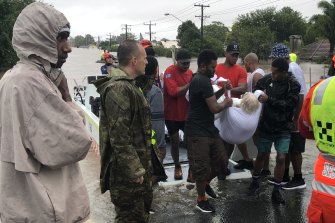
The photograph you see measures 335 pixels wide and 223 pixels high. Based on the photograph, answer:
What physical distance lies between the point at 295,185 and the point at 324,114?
319 centimetres

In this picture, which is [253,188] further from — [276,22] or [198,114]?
[276,22]

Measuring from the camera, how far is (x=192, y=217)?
4547 mm

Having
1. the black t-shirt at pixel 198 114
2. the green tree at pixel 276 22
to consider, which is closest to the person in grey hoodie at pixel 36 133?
the black t-shirt at pixel 198 114

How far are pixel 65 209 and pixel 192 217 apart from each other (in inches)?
110

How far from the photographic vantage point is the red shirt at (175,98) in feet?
18.3

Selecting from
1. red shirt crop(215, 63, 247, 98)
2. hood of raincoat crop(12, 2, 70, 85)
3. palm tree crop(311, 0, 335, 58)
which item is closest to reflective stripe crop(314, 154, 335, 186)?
hood of raincoat crop(12, 2, 70, 85)

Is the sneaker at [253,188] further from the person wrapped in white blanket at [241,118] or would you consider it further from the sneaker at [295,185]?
the person wrapped in white blanket at [241,118]

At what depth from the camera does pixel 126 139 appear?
9.15 ft

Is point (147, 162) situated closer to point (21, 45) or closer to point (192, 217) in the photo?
point (21, 45)

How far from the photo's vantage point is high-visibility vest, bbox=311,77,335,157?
2465mm

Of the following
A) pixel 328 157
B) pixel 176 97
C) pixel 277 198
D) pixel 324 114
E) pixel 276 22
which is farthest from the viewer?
pixel 276 22

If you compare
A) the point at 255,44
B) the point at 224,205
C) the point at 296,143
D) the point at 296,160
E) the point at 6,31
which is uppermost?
the point at 6,31

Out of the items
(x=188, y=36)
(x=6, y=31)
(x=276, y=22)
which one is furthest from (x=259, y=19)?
(x=6, y=31)

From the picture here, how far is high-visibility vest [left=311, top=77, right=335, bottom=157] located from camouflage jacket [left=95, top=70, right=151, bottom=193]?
4.04ft
